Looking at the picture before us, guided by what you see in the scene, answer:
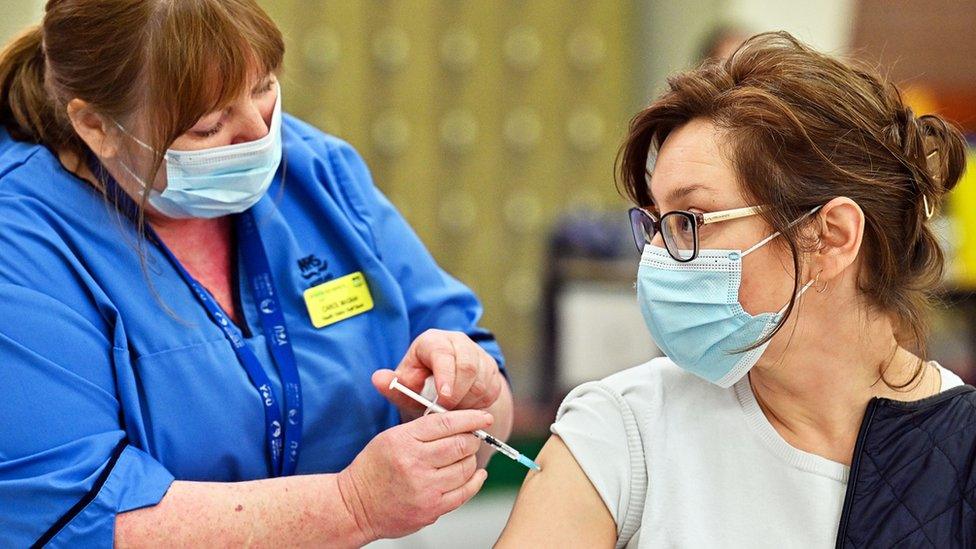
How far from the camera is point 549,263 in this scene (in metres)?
4.00

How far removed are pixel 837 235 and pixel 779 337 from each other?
165 mm

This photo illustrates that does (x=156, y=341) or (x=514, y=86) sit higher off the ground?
(x=156, y=341)

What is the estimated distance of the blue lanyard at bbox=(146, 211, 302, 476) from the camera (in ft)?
5.62

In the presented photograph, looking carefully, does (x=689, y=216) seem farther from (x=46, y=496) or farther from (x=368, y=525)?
(x=46, y=496)

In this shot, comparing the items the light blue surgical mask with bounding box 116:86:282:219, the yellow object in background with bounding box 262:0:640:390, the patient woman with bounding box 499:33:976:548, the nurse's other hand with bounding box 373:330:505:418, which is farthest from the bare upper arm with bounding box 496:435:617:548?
the yellow object in background with bounding box 262:0:640:390

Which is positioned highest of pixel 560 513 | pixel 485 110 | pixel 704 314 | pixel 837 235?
pixel 837 235

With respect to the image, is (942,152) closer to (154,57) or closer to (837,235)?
(837,235)

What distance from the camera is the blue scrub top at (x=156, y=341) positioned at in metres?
1.46

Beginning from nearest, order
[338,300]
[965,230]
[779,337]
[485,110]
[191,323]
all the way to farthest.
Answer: [779,337] < [191,323] < [338,300] < [965,230] < [485,110]

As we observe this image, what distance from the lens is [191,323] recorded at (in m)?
1.67

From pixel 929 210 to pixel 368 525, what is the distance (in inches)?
36.6

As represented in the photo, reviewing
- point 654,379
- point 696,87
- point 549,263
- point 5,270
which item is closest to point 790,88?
point 696,87

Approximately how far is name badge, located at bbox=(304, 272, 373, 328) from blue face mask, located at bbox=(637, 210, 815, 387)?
1.62 ft

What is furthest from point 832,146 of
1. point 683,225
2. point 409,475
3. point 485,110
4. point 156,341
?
point 485,110
